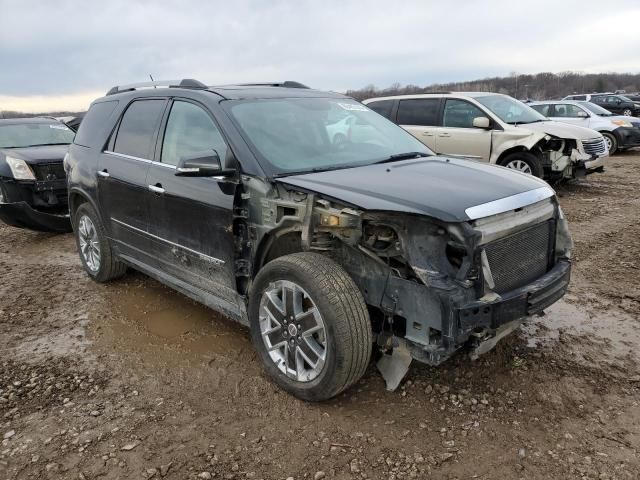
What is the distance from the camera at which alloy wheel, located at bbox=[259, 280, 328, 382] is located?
3096mm

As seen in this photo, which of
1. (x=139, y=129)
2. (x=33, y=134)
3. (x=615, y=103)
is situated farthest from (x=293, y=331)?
(x=615, y=103)

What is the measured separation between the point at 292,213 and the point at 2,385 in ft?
7.71

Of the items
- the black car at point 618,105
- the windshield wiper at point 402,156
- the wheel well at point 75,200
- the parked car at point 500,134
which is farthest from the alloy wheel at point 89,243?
the black car at point 618,105

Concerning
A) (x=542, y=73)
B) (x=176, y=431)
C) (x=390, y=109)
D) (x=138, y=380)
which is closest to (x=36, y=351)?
(x=138, y=380)

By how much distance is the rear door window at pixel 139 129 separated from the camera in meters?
4.27

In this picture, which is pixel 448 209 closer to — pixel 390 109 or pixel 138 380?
pixel 138 380

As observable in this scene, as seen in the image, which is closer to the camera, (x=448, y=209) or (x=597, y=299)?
(x=448, y=209)

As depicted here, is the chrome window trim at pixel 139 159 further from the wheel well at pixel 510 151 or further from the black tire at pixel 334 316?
the wheel well at pixel 510 151

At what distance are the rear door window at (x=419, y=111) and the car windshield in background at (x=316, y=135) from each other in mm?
5816

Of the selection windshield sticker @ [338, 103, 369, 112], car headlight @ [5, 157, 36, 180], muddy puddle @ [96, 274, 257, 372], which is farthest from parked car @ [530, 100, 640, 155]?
muddy puddle @ [96, 274, 257, 372]

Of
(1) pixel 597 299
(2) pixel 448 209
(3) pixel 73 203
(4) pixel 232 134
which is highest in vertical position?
(4) pixel 232 134

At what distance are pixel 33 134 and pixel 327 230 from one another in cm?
752

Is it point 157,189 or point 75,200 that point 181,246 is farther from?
point 75,200

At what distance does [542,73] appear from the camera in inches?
3784
